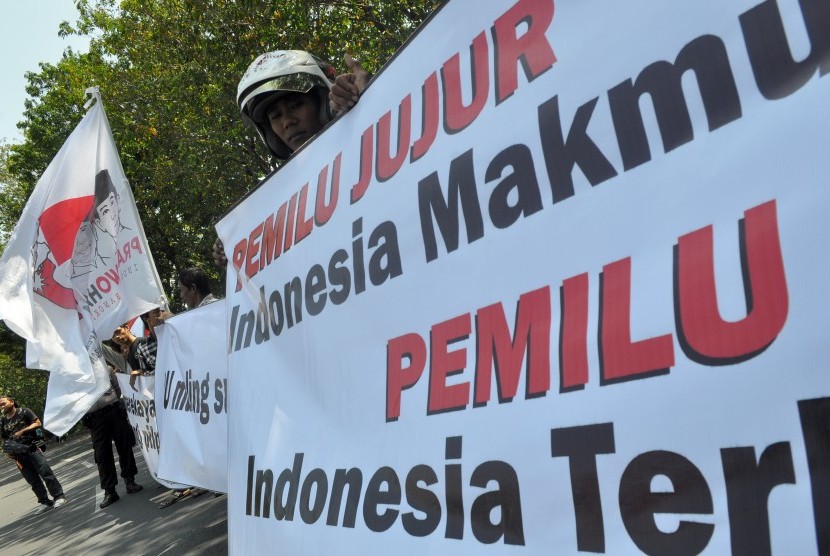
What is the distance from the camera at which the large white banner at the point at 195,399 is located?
139 inches

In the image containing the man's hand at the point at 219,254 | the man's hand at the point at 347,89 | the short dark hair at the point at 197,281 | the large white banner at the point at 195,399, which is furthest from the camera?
the short dark hair at the point at 197,281

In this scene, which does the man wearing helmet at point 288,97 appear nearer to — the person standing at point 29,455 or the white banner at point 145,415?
the white banner at point 145,415

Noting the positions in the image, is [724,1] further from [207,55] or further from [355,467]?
[207,55]

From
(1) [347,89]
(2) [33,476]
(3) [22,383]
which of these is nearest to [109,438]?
(2) [33,476]

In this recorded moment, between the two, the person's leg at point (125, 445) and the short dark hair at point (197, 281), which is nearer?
the short dark hair at point (197, 281)

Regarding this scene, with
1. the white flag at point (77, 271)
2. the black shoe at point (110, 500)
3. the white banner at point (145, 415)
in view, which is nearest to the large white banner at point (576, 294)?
the white flag at point (77, 271)

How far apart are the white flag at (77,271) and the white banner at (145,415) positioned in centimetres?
75

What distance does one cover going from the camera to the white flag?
171 inches

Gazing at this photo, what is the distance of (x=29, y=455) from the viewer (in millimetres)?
10508

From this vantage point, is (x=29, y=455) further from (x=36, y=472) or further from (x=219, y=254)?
(x=219, y=254)

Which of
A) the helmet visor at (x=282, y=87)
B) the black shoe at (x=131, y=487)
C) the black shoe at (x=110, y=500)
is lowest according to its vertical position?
the black shoe at (x=110, y=500)

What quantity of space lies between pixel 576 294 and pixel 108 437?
8427 millimetres

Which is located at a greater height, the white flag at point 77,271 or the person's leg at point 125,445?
the white flag at point 77,271

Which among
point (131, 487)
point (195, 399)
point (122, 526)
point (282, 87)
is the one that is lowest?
point (122, 526)
